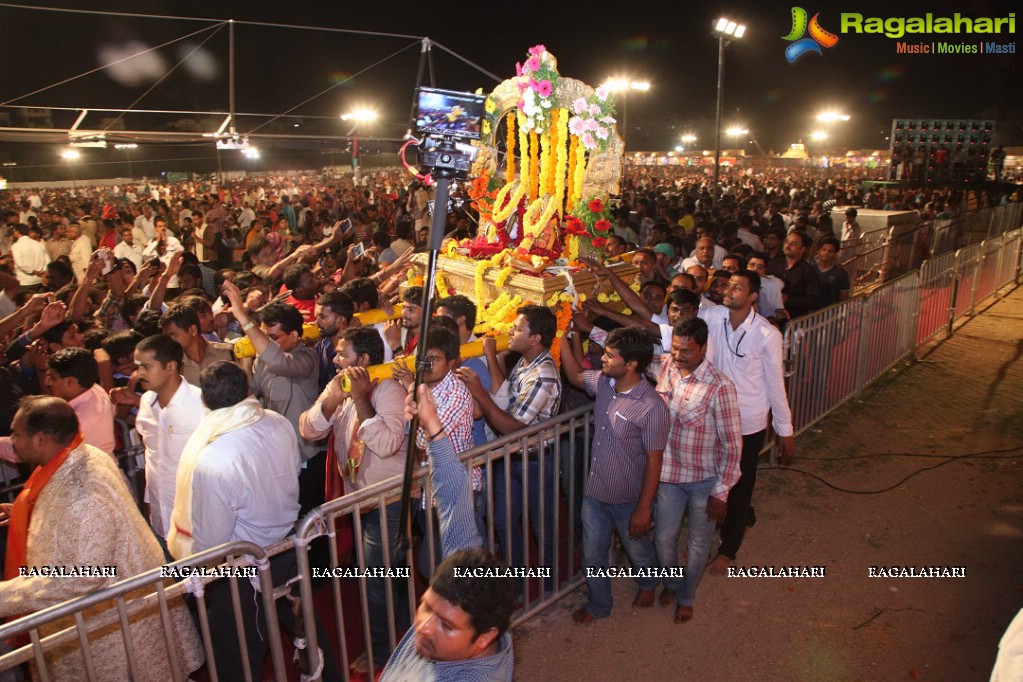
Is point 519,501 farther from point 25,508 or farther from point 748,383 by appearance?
point 25,508

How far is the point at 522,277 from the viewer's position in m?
5.47

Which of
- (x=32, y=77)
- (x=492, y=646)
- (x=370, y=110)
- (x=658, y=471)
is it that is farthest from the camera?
(x=370, y=110)

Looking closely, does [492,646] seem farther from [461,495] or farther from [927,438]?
[927,438]

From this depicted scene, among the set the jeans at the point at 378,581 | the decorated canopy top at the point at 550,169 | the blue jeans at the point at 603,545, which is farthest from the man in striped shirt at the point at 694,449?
the decorated canopy top at the point at 550,169

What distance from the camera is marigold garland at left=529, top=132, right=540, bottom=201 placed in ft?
19.7

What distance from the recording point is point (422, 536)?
4348 mm

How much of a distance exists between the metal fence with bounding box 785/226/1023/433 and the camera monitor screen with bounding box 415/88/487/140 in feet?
14.4

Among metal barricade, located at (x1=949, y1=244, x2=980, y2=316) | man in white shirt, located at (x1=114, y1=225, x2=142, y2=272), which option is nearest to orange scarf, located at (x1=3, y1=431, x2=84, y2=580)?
man in white shirt, located at (x1=114, y1=225, x2=142, y2=272)

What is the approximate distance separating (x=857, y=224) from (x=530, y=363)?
1250 centimetres

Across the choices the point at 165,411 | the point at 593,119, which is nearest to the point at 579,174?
the point at 593,119

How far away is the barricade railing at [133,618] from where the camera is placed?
2402mm

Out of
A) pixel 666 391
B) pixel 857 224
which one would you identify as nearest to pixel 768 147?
pixel 857 224

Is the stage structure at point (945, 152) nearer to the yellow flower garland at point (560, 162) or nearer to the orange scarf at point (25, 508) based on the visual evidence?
the yellow flower garland at point (560, 162)

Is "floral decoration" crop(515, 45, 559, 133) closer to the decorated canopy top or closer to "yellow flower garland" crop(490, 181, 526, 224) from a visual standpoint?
the decorated canopy top
